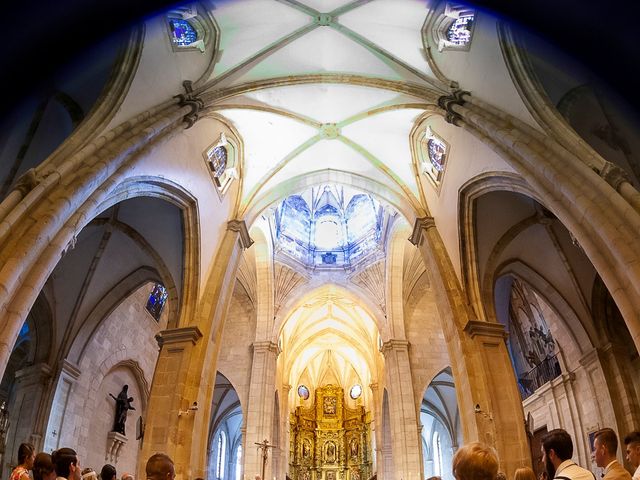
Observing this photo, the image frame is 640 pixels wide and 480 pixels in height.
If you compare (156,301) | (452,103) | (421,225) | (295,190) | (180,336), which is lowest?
(180,336)

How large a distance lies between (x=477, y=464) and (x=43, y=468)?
3564 mm

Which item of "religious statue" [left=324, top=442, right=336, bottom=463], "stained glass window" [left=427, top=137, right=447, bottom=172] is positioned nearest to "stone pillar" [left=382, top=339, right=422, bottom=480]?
"stained glass window" [left=427, top=137, right=447, bottom=172]

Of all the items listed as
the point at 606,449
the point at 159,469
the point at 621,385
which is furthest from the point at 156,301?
the point at 606,449

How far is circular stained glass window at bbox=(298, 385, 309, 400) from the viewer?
3812cm

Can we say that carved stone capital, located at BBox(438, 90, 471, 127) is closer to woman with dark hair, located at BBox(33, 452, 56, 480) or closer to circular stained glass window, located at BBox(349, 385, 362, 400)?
woman with dark hair, located at BBox(33, 452, 56, 480)

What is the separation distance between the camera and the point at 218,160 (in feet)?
45.7

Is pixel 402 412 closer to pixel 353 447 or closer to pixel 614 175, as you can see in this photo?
pixel 614 175

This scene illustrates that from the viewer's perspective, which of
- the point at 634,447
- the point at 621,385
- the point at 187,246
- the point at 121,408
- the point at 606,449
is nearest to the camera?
the point at 606,449

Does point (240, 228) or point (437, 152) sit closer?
point (437, 152)

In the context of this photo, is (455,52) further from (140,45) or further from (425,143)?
(140,45)

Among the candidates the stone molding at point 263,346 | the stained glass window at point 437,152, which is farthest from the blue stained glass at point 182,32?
the stone molding at point 263,346

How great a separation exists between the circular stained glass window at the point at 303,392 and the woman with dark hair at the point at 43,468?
35.2 meters

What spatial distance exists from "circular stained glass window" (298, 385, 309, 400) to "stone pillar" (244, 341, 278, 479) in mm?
17289

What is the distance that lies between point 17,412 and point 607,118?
1641cm
